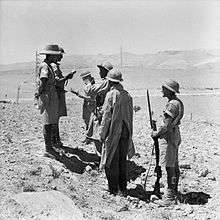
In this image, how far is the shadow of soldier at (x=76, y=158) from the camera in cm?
809

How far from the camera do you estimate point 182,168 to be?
870 cm

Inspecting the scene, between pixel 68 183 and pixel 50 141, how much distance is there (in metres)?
1.21

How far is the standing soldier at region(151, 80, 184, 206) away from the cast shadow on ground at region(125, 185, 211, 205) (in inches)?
10.8

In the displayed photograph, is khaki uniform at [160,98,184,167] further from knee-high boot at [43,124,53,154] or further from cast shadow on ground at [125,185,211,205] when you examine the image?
knee-high boot at [43,124,53,154]

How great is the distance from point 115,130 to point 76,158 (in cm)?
190

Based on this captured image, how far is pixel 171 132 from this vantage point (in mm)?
6828

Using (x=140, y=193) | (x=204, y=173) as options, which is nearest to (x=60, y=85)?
(x=140, y=193)

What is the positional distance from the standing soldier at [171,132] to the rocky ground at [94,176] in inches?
9.8

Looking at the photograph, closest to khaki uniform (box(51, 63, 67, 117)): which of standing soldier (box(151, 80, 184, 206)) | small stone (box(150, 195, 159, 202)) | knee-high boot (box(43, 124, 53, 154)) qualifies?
knee-high boot (box(43, 124, 53, 154))

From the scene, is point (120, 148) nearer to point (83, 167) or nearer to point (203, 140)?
point (83, 167)

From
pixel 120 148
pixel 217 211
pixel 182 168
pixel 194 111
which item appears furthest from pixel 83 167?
pixel 194 111

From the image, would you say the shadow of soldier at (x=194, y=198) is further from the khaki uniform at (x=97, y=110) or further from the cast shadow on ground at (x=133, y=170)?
the khaki uniform at (x=97, y=110)

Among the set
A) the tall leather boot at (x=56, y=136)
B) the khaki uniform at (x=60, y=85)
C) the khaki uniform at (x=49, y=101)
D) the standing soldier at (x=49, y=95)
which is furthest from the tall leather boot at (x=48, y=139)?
the khaki uniform at (x=60, y=85)

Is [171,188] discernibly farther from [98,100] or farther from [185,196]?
[98,100]
